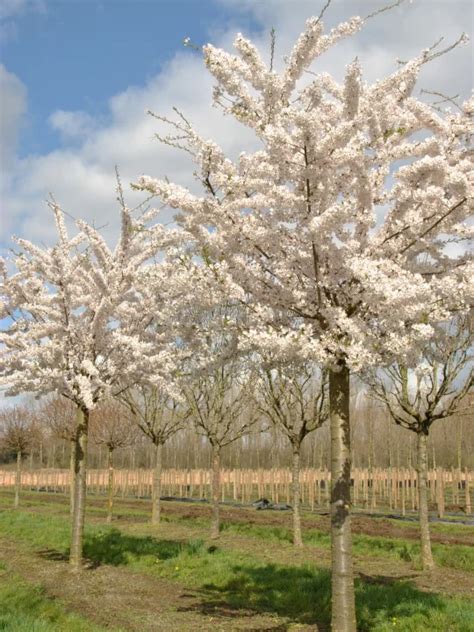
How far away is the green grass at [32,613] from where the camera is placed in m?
6.46

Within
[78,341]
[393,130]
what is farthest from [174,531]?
[393,130]

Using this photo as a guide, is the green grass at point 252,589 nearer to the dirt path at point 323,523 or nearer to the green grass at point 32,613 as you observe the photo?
the green grass at point 32,613

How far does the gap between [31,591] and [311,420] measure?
302 inches

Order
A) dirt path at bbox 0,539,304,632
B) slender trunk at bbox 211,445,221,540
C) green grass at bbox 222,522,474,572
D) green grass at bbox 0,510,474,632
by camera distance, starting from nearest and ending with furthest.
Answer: green grass at bbox 0,510,474,632 → dirt path at bbox 0,539,304,632 → green grass at bbox 222,522,474,572 → slender trunk at bbox 211,445,221,540

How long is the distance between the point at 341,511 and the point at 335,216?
3.00 meters

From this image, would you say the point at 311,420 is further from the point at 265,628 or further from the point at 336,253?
the point at 336,253

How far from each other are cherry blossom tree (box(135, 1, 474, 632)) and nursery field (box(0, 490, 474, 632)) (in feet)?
7.16

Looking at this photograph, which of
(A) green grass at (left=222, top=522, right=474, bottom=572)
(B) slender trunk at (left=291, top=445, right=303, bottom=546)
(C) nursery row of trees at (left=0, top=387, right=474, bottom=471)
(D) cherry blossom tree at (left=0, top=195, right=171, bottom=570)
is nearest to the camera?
(D) cherry blossom tree at (left=0, top=195, right=171, bottom=570)

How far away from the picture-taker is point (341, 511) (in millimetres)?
6105

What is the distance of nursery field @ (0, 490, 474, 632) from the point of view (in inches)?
293

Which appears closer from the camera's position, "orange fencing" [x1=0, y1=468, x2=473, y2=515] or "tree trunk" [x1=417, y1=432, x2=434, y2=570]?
"tree trunk" [x1=417, y1=432, x2=434, y2=570]

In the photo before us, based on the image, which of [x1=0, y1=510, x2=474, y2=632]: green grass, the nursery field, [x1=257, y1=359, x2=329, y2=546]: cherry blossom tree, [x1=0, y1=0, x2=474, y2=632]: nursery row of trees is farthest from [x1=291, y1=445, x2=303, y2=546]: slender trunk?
[x1=0, y1=0, x2=474, y2=632]: nursery row of trees

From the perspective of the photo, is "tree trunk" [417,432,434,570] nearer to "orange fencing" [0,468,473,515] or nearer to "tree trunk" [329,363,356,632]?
"tree trunk" [329,363,356,632]

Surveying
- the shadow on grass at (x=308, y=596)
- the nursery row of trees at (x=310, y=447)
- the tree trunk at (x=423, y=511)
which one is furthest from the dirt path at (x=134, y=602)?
the nursery row of trees at (x=310, y=447)
